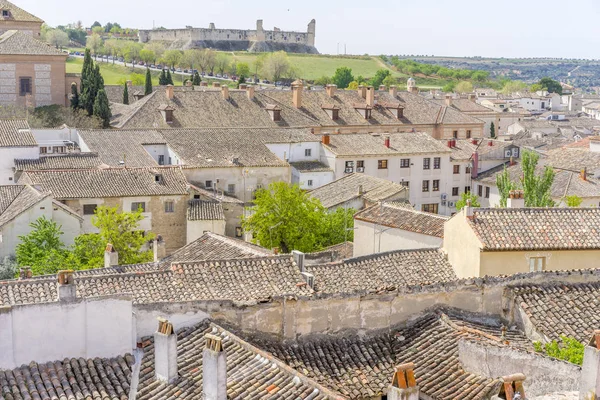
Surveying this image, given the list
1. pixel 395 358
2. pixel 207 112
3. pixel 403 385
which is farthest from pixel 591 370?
pixel 207 112

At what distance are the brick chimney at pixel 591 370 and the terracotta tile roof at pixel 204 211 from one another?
29161mm

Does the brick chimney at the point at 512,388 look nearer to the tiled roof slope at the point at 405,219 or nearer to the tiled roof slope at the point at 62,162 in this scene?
the tiled roof slope at the point at 405,219

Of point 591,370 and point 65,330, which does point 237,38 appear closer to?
point 65,330

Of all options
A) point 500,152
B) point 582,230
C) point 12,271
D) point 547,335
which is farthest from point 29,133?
point 547,335

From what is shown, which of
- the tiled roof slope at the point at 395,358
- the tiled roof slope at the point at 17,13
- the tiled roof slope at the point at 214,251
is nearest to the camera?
the tiled roof slope at the point at 395,358

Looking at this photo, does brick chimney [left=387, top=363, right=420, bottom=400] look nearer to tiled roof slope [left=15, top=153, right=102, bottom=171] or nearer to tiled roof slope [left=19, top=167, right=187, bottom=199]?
tiled roof slope [left=19, top=167, right=187, bottom=199]

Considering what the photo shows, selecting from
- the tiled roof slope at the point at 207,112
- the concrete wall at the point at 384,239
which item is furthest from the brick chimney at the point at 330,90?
the concrete wall at the point at 384,239

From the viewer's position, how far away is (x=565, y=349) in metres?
16.0

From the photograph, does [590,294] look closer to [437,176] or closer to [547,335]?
[547,335]

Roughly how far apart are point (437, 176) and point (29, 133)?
78.2ft

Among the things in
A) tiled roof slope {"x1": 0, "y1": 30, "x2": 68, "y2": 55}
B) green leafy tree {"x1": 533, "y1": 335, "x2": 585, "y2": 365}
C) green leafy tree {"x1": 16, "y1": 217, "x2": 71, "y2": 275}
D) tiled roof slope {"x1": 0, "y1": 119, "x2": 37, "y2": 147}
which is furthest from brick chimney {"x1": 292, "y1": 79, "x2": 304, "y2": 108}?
green leafy tree {"x1": 533, "y1": 335, "x2": 585, "y2": 365}

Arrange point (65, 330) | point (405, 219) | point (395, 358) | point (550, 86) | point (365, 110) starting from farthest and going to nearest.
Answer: point (550, 86)
point (365, 110)
point (405, 219)
point (395, 358)
point (65, 330)

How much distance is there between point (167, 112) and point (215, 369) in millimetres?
48715

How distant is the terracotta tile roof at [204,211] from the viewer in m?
40.8
